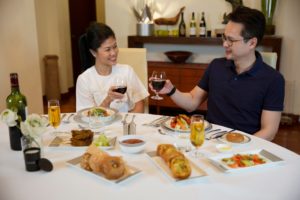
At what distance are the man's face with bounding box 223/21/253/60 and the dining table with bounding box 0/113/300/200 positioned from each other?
0.65 metres

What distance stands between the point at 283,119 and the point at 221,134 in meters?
2.86

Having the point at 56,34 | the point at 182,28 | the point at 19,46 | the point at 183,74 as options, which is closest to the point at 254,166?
the point at 19,46

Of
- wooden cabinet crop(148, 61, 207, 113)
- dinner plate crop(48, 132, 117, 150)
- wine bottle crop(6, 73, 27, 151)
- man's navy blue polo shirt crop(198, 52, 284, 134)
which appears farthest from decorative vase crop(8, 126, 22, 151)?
wooden cabinet crop(148, 61, 207, 113)

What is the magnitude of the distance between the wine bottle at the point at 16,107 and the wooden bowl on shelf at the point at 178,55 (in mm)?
3164

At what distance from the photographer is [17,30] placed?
11.7 ft

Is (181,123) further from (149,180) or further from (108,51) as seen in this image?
(108,51)

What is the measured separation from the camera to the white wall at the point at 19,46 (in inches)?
137

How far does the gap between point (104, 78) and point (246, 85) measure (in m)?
0.93

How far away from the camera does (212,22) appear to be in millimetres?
4465

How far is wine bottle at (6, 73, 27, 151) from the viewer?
144cm

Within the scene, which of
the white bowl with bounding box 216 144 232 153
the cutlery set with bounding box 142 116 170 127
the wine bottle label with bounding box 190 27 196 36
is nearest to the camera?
the white bowl with bounding box 216 144 232 153

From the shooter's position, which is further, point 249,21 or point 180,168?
point 249,21

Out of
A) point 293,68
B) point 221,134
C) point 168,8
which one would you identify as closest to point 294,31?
point 293,68

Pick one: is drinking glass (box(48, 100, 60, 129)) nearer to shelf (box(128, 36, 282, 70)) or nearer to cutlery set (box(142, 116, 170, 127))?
cutlery set (box(142, 116, 170, 127))
